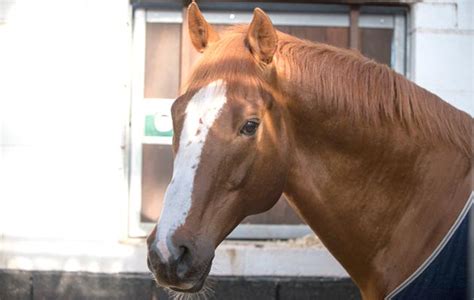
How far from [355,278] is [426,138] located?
2.09 feet

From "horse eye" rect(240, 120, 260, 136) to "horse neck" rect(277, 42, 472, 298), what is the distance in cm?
19

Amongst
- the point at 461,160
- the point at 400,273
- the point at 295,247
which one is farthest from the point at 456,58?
the point at 400,273

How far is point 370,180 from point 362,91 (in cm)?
35

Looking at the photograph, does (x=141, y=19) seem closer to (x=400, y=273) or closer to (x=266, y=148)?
(x=266, y=148)

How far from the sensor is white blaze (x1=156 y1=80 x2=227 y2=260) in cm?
195

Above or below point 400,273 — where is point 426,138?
above

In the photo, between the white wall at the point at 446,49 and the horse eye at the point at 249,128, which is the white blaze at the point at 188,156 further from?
the white wall at the point at 446,49

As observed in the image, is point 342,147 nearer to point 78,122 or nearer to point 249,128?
point 249,128

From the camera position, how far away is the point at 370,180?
7.47 ft

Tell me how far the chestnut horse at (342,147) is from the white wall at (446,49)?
6.84ft

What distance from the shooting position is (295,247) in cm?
426

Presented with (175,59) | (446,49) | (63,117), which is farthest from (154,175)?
(446,49)

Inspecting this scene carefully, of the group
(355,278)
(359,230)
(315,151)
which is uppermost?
(315,151)

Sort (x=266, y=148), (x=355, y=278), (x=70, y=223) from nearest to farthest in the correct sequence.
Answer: (x=266, y=148), (x=355, y=278), (x=70, y=223)
